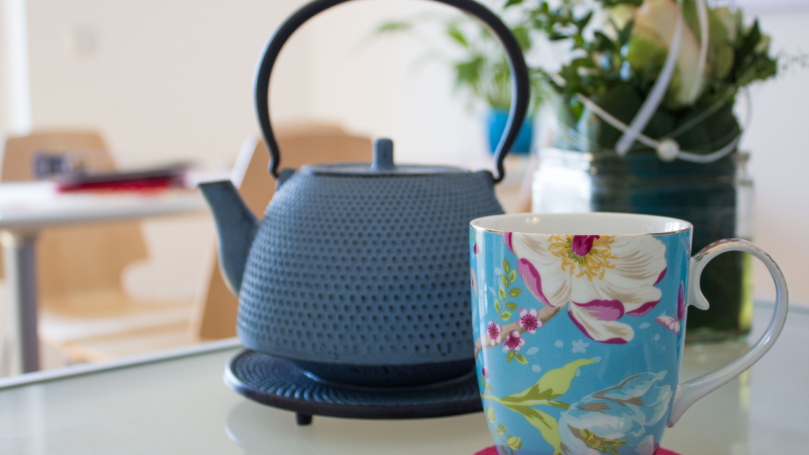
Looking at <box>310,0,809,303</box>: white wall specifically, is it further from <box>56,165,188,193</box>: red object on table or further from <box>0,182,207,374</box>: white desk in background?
<box>0,182,207,374</box>: white desk in background

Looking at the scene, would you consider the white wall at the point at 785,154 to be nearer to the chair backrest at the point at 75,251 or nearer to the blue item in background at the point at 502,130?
the blue item in background at the point at 502,130

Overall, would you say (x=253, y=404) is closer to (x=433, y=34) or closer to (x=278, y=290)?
(x=278, y=290)

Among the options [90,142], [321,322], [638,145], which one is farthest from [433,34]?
[321,322]

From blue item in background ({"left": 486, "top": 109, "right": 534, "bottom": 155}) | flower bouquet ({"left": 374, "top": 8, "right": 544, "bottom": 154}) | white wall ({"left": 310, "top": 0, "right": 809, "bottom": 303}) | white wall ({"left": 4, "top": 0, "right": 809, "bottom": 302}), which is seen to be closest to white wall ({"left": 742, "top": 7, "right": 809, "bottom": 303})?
white wall ({"left": 310, "top": 0, "right": 809, "bottom": 303})

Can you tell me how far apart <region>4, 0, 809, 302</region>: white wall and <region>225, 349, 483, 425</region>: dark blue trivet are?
75.8 inches

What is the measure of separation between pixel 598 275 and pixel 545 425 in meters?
0.07

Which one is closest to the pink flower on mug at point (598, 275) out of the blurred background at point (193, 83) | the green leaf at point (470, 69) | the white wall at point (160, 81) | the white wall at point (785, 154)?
the white wall at point (785, 154)

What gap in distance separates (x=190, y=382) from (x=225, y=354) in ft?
0.21

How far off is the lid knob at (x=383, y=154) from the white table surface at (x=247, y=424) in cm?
15

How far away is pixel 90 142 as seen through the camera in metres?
2.05

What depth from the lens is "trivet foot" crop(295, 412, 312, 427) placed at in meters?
0.37

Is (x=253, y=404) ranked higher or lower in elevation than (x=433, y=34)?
lower

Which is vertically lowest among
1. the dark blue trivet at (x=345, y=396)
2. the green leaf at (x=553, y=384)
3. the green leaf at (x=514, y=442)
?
the dark blue trivet at (x=345, y=396)

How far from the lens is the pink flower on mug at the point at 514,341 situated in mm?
281
